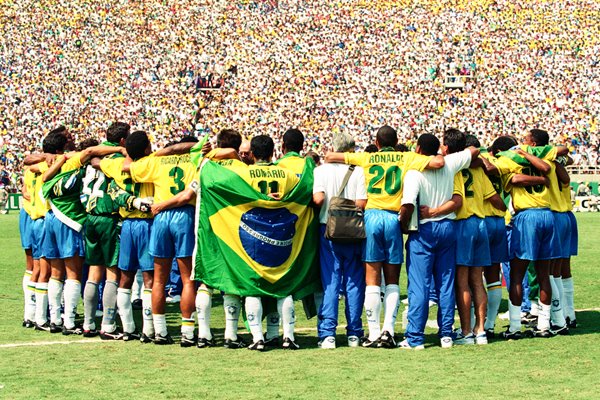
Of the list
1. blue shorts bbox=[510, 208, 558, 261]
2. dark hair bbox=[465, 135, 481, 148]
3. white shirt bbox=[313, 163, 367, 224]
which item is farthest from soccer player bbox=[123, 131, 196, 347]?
blue shorts bbox=[510, 208, 558, 261]

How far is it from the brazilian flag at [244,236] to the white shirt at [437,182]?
107 cm

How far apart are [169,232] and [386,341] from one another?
244 centimetres

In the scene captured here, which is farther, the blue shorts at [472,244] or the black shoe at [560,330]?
the black shoe at [560,330]

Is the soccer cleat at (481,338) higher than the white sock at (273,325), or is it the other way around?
the white sock at (273,325)

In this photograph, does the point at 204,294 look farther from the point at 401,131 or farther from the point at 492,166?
the point at 401,131

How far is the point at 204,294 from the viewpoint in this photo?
34.1ft

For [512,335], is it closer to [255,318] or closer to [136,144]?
[255,318]

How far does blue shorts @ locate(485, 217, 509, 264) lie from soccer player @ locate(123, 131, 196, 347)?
312cm

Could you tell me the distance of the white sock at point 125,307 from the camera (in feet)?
35.8

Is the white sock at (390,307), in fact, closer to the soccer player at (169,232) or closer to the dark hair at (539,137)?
the soccer player at (169,232)

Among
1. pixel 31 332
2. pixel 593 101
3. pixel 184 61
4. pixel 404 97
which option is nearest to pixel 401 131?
pixel 404 97

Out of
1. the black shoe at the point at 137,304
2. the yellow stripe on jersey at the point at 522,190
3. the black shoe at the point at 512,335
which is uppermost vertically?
the yellow stripe on jersey at the point at 522,190

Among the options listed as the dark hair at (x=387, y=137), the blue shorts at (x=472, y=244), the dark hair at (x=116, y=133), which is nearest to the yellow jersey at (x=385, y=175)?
the dark hair at (x=387, y=137)

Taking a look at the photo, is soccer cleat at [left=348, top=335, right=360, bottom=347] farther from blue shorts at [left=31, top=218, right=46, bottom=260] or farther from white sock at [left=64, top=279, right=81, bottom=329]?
blue shorts at [left=31, top=218, right=46, bottom=260]
